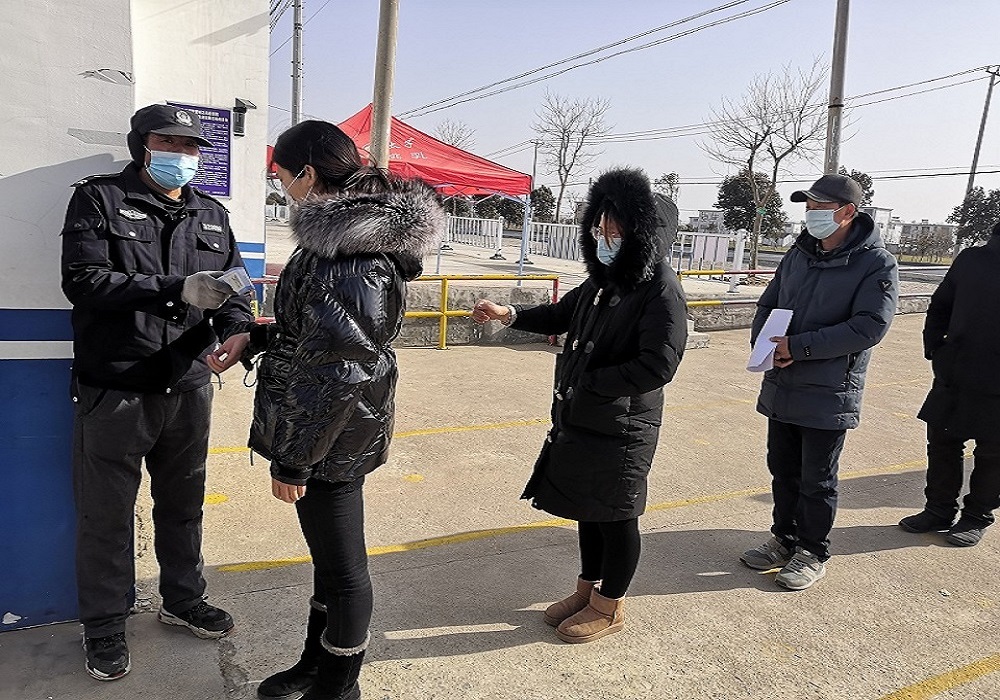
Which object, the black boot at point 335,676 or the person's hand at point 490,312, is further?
the person's hand at point 490,312

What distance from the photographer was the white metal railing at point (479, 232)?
26.8 m

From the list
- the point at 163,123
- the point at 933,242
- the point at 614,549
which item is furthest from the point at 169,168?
the point at 933,242

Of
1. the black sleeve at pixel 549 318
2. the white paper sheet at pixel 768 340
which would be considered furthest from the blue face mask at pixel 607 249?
the white paper sheet at pixel 768 340

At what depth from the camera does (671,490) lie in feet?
16.4

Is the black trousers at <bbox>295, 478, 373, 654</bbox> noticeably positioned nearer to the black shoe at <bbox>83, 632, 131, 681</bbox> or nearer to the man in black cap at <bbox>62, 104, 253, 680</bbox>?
the man in black cap at <bbox>62, 104, 253, 680</bbox>

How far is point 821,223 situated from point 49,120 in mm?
3358

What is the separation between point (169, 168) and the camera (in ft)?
8.44

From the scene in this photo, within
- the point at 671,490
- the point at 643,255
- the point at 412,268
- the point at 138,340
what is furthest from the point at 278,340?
the point at 671,490

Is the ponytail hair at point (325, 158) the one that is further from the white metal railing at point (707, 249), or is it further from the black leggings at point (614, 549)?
the white metal railing at point (707, 249)

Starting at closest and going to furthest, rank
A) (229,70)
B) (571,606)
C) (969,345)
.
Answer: (571,606) < (969,345) < (229,70)

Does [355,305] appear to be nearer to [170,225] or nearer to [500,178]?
[170,225]

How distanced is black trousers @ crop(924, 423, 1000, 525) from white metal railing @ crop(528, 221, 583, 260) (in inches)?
757

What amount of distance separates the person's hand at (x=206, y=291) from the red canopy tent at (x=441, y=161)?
948 centimetres

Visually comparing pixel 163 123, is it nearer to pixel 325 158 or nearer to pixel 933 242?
pixel 325 158
